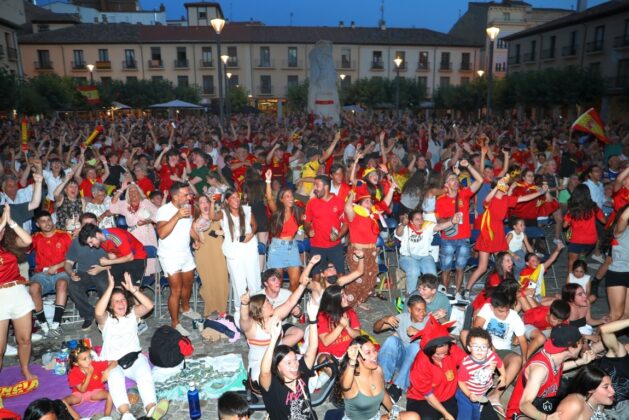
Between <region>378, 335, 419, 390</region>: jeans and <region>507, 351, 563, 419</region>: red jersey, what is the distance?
1.07 meters

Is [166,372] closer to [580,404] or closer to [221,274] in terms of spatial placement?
[221,274]

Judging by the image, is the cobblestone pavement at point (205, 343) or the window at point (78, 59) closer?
the cobblestone pavement at point (205, 343)

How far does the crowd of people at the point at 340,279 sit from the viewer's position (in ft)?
13.9

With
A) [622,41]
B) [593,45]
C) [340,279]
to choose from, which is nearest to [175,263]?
[340,279]

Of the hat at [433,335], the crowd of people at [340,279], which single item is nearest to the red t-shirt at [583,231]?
the crowd of people at [340,279]

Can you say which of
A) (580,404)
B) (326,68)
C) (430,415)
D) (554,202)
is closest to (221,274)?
(430,415)

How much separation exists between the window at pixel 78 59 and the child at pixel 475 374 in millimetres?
54842

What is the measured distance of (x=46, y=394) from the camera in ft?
17.5

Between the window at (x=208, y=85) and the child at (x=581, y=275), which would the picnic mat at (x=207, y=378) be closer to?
the child at (x=581, y=275)

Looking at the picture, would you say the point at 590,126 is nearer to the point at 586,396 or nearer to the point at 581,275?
the point at 581,275

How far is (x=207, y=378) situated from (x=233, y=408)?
2.30 meters

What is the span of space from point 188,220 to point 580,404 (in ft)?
16.0

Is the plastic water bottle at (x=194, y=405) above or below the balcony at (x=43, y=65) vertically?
below

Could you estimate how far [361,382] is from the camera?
4.00 metres
